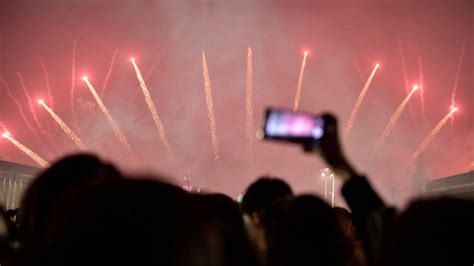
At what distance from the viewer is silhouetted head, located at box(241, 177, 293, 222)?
5.06m

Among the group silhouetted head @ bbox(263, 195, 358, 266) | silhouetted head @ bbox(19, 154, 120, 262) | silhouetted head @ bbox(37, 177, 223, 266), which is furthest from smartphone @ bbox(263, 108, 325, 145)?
silhouetted head @ bbox(37, 177, 223, 266)

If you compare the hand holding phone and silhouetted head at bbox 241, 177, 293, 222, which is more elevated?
the hand holding phone

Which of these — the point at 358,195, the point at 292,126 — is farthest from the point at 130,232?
the point at 358,195

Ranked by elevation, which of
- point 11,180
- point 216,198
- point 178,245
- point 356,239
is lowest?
point 11,180

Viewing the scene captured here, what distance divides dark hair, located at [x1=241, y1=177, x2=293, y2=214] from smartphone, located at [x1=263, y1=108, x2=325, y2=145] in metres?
1.52

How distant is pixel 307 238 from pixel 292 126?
2.26ft

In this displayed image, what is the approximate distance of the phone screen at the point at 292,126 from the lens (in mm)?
3531

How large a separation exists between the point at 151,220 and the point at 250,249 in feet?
4.65

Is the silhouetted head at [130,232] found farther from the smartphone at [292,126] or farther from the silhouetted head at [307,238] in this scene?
the smartphone at [292,126]

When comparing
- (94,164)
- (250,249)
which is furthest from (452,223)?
(94,164)

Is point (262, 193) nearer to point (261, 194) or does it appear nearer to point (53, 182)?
point (261, 194)

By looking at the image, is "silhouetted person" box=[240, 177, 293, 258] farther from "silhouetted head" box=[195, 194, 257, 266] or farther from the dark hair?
"silhouetted head" box=[195, 194, 257, 266]

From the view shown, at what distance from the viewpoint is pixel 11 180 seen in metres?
20.7

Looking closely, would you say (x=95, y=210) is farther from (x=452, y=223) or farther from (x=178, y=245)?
(x=452, y=223)
